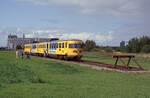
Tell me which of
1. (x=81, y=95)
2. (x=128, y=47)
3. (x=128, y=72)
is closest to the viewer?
(x=81, y=95)

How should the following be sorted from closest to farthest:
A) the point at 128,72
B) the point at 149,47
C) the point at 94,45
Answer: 1. the point at 128,72
2. the point at 149,47
3. the point at 94,45

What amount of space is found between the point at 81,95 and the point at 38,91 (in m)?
1.71

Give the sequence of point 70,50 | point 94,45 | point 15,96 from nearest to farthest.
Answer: point 15,96 < point 70,50 < point 94,45

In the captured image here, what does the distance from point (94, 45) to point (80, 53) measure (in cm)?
6356

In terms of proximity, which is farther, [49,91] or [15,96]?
[49,91]

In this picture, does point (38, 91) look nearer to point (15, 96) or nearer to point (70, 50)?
point (15, 96)

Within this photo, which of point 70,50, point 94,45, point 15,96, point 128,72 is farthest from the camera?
point 94,45

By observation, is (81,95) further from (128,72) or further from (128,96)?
(128,72)

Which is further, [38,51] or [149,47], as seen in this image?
[149,47]

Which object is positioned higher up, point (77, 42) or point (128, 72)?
point (77, 42)

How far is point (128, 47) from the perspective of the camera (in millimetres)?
81500

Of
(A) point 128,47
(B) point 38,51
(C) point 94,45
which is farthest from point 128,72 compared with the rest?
(C) point 94,45

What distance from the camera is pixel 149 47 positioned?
236 ft

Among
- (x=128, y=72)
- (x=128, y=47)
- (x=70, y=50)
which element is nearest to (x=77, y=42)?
(x=70, y=50)
